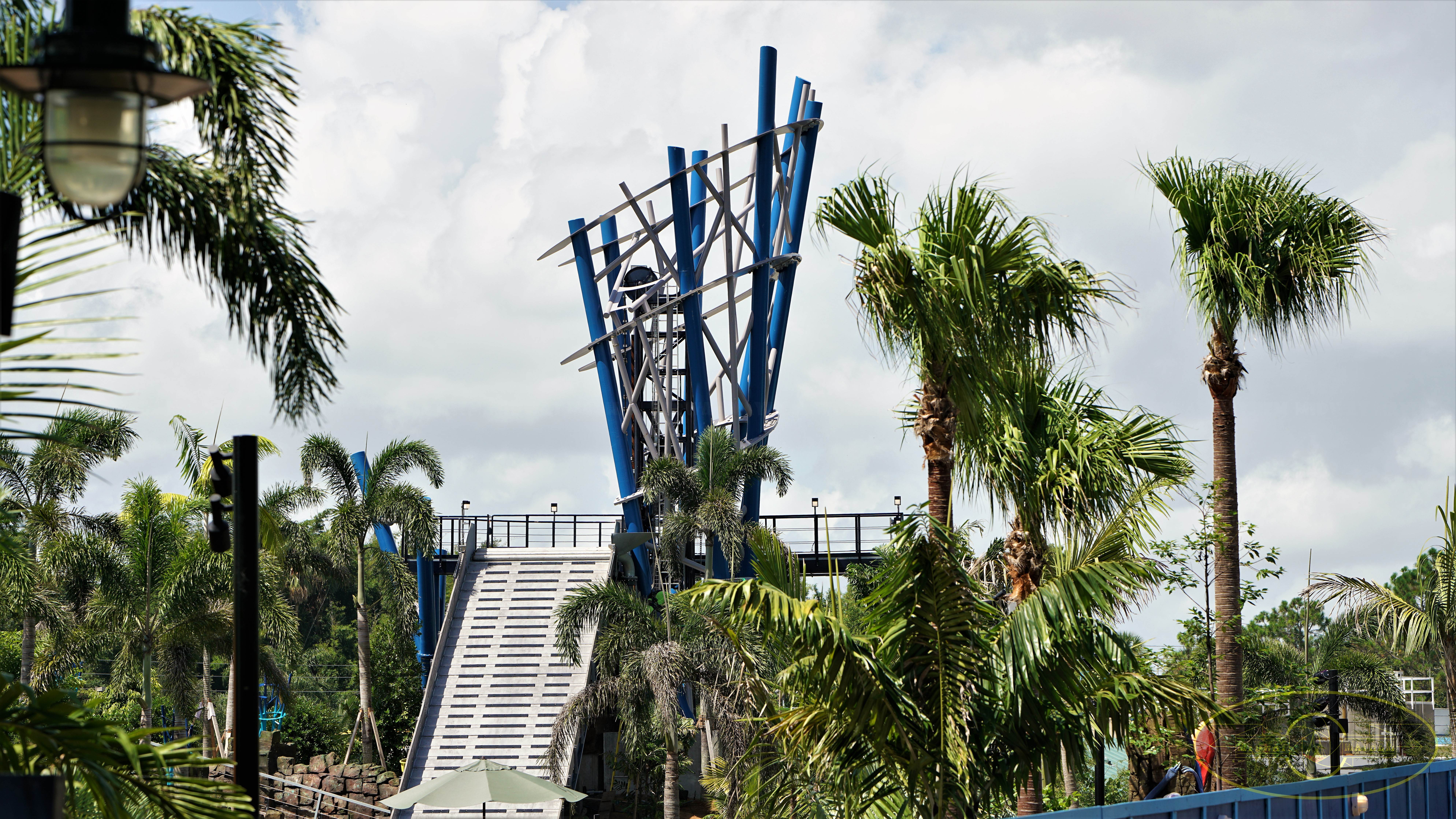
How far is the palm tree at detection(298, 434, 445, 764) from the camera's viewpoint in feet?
99.6

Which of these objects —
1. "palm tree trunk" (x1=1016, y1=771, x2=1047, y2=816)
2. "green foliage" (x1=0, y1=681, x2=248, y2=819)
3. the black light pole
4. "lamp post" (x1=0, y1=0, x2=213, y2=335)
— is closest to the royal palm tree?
"palm tree trunk" (x1=1016, y1=771, x2=1047, y2=816)

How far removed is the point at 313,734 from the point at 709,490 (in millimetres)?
15625

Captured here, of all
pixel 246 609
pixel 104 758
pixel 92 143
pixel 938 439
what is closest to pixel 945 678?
pixel 938 439

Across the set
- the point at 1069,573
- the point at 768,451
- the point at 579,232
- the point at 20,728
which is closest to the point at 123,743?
the point at 20,728

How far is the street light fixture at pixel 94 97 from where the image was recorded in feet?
11.7

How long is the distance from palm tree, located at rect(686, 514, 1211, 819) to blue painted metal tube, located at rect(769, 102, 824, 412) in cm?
2210

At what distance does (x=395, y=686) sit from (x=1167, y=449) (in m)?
26.6

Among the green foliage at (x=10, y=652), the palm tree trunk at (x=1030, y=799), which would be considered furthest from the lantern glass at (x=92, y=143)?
the green foliage at (x=10, y=652)

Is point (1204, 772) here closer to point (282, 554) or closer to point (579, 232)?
point (579, 232)

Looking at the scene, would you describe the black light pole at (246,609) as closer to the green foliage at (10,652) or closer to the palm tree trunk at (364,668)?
the palm tree trunk at (364,668)

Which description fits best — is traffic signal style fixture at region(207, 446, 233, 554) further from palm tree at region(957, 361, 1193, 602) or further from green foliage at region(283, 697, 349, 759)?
green foliage at region(283, 697, 349, 759)

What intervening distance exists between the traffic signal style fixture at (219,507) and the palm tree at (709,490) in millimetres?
15814

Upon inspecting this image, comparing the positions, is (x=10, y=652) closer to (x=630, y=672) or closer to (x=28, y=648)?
(x=28, y=648)

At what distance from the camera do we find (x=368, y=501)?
30672 mm
